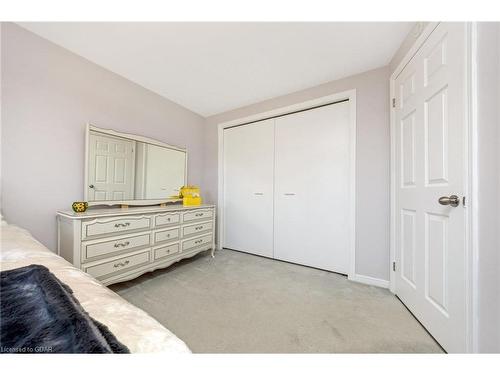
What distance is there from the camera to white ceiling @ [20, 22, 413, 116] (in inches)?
56.9

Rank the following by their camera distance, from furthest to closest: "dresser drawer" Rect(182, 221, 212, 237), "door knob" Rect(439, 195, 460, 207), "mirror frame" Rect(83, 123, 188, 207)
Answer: "dresser drawer" Rect(182, 221, 212, 237)
"mirror frame" Rect(83, 123, 188, 207)
"door knob" Rect(439, 195, 460, 207)

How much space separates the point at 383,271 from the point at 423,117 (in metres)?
1.42

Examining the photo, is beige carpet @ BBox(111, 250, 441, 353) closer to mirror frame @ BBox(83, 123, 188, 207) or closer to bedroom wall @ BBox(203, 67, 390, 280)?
bedroom wall @ BBox(203, 67, 390, 280)

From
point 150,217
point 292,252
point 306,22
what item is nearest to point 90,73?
point 150,217


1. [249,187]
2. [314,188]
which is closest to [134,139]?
[249,187]

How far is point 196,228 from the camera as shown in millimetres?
2391

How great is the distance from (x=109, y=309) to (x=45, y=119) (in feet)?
6.31

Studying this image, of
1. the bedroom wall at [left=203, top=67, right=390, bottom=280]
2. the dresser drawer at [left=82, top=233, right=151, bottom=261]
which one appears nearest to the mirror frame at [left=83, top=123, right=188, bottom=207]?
the dresser drawer at [left=82, top=233, right=151, bottom=261]

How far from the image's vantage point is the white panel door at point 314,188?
2.14 metres

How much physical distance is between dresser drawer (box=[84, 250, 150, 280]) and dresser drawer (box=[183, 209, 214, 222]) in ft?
1.86

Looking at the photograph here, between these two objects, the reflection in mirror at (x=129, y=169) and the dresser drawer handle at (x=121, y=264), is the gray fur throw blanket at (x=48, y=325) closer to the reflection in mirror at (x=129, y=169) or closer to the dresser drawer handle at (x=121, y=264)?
the dresser drawer handle at (x=121, y=264)
